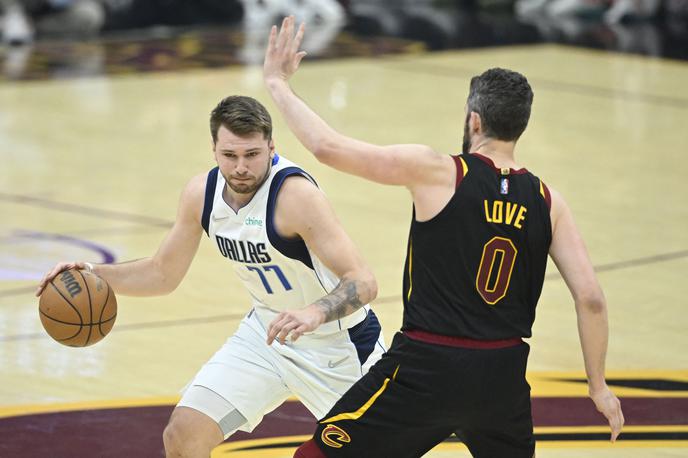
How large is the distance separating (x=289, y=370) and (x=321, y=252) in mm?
563

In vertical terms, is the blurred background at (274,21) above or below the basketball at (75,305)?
above

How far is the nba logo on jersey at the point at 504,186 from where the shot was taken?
15.3ft

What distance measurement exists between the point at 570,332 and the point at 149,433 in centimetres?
293

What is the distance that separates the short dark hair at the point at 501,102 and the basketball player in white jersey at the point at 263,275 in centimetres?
76

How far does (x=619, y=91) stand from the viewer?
1736 centimetres

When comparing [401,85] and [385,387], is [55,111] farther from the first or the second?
[385,387]

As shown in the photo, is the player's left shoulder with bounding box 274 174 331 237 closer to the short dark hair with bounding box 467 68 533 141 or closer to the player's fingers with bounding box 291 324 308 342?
the player's fingers with bounding box 291 324 308 342

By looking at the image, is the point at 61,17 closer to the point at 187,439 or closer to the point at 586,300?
the point at 187,439

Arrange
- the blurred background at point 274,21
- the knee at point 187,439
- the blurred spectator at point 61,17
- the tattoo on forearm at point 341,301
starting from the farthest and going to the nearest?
the blurred spectator at point 61,17 → the blurred background at point 274,21 → the knee at point 187,439 → the tattoo on forearm at point 341,301

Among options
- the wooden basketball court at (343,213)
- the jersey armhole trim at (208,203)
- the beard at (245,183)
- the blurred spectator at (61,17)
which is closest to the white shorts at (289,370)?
the jersey armhole trim at (208,203)

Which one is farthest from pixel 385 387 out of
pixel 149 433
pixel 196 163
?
pixel 196 163

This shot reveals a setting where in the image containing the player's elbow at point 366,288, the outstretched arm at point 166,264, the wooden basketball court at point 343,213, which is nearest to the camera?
the player's elbow at point 366,288

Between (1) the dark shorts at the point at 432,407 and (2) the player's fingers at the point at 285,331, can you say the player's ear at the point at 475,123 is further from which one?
(2) the player's fingers at the point at 285,331

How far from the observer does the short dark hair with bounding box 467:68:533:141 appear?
4691mm
